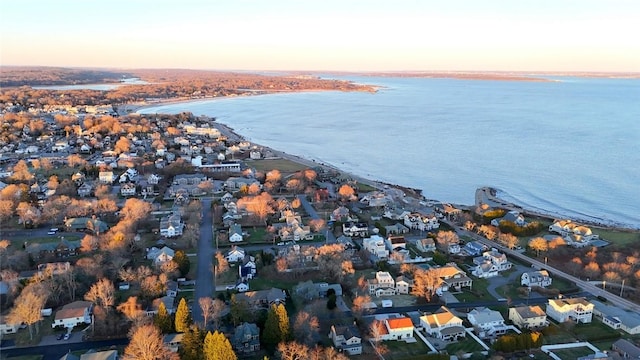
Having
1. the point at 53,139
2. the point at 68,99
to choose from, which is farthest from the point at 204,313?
the point at 68,99

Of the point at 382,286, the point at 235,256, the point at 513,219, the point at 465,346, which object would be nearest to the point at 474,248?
the point at 513,219

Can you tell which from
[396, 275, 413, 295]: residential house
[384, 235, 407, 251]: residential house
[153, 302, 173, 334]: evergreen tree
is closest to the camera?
[153, 302, 173, 334]: evergreen tree

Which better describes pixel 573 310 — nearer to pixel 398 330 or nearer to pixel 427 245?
pixel 398 330

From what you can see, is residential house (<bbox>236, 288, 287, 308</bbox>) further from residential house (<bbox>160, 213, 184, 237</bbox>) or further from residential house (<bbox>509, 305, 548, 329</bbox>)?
residential house (<bbox>160, 213, 184, 237</bbox>)

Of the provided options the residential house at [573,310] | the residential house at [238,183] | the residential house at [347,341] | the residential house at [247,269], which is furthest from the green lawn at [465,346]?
the residential house at [238,183]

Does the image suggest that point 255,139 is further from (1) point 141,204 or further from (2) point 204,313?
(2) point 204,313

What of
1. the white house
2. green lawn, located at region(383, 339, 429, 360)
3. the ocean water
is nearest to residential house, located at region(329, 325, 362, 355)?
green lawn, located at region(383, 339, 429, 360)
